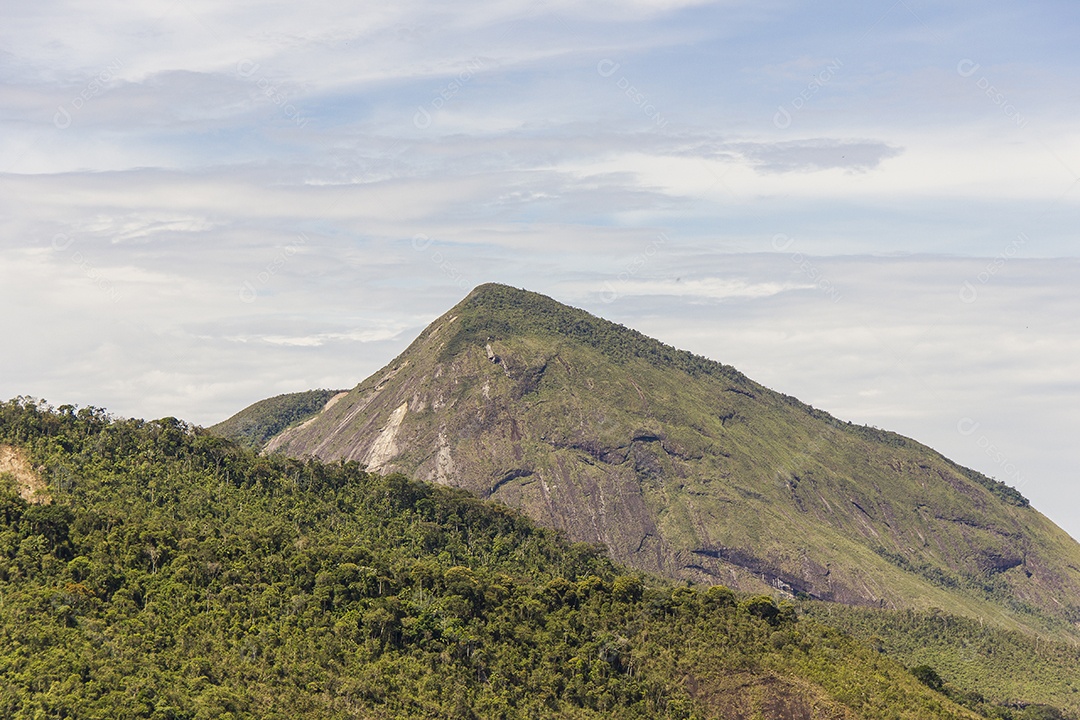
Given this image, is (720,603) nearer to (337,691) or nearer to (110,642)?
(337,691)

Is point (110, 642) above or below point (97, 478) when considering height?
below

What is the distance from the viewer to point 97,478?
17500 centimetres

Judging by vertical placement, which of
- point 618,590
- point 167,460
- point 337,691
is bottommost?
point 337,691

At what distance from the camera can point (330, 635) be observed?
459 feet

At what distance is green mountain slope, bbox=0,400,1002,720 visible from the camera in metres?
124

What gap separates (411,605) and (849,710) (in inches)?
2090

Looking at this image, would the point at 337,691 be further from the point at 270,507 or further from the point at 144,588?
the point at 270,507

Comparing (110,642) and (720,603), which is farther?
(720,603)

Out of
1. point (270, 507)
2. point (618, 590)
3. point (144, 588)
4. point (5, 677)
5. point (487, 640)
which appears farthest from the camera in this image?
point (270, 507)

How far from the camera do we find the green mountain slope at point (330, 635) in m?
124

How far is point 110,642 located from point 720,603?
80.5 m

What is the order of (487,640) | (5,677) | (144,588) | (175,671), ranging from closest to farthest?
(5,677) → (175,671) → (144,588) → (487,640)

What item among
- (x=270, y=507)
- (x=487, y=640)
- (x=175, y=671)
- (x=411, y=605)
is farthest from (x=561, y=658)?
(x=270, y=507)

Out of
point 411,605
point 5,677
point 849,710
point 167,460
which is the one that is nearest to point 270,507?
point 167,460
